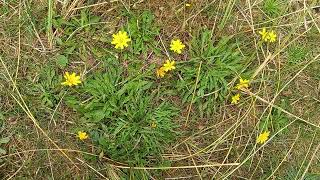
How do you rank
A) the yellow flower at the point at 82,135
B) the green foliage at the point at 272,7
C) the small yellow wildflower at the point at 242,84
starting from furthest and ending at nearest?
1. the green foliage at the point at 272,7
2. the small yellow wildflower at the point at 242,84
3. the yellow flower at the point at 82,135

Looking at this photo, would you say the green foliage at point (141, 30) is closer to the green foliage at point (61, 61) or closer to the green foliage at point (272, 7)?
the green foliage at point (61, 61)

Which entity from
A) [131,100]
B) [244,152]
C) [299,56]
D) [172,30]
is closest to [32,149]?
[131,100]

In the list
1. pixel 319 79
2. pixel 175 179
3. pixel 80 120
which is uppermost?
pixel 319 79

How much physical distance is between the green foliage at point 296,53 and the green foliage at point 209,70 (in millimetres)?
318

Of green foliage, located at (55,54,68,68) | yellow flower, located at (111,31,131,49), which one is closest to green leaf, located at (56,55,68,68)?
green foliage, located at (55,54,68,68)

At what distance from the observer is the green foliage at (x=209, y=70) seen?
2600 millimetres

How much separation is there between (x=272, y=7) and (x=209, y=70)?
561 mm

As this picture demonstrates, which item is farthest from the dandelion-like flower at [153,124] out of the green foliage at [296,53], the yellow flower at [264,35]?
the green foliage at [296,53]

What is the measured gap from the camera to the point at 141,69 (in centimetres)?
261

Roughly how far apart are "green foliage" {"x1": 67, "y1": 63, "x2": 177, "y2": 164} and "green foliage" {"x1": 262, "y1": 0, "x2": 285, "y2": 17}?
0.84 m

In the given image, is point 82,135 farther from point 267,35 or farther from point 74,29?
point 267,35

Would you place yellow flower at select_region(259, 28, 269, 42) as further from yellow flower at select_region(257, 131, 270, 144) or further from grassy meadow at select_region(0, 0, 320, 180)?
yellow flower at select_region(257, 131, 270, 144)

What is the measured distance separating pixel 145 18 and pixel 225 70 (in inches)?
21.6

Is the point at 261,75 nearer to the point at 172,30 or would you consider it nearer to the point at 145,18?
the point at 172,30
